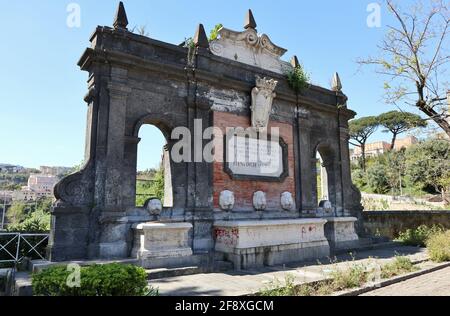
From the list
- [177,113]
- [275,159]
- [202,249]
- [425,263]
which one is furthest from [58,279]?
[425,263]

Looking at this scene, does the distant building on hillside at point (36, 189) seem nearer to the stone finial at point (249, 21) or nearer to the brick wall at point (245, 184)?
the brick wall at point (245, 184)

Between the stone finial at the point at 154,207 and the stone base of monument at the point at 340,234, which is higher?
the stone finial at the point at 154,207

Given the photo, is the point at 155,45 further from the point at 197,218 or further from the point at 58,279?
the point at 58,279

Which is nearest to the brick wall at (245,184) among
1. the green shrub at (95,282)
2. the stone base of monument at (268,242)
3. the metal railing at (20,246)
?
the stone base of monument at (268,242)

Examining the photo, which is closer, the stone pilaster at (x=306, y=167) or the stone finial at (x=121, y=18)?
the stone finial at (x=121, y=18)

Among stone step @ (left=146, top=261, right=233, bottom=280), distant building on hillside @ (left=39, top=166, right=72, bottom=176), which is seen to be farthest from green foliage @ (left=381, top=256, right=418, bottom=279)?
distant building on hillside @ (left=39, top=166, right=72, bottom=176)

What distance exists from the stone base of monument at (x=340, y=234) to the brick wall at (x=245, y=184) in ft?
5.64

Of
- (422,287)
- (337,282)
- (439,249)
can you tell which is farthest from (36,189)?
(422,287)

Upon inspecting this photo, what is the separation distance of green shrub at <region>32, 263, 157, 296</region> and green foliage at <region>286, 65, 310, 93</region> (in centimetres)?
957

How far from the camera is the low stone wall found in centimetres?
1636

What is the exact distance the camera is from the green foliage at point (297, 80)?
12.3 m

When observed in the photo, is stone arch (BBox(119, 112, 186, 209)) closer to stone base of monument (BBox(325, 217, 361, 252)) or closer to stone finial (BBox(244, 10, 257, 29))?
stone finial (BBox(244, 10, 257, 29))
